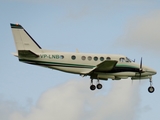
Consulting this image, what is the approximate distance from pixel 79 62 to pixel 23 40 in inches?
281

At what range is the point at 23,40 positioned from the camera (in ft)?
405

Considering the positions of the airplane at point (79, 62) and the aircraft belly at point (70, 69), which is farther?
the aircraft belly at point (70, 69)

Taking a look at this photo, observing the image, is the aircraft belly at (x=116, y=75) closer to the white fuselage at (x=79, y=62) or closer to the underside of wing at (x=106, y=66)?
the white fuselage at (x=79, y=62)

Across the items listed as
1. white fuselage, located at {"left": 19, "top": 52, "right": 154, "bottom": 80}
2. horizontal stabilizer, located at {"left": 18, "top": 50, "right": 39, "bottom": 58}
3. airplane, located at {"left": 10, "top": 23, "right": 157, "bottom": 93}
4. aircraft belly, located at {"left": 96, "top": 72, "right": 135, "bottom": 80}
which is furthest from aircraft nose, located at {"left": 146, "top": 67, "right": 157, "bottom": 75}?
horizontal stabilizer, located at {"left": 18, "top": 50, "right": 39, "bottom": 58}

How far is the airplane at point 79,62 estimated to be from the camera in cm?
12231

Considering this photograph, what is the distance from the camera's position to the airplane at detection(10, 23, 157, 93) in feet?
401

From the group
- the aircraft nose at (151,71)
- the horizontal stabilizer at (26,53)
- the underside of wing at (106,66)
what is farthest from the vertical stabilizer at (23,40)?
the aircraft nose at (151,71)

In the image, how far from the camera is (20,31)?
124 m

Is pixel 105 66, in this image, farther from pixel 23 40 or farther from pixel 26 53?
pixel 23 40

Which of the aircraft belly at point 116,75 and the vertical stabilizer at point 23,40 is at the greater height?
the vertical stabilizer at point 23,40

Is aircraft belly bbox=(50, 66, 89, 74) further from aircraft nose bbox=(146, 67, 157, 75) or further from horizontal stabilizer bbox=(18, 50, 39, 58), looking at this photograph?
aircraft nose bbox=(146, 67, 157, 75)

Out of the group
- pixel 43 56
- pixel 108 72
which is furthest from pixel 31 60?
pixel 108 72

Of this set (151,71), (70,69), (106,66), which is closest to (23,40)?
(70,69)

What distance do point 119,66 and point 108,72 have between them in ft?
4.93
